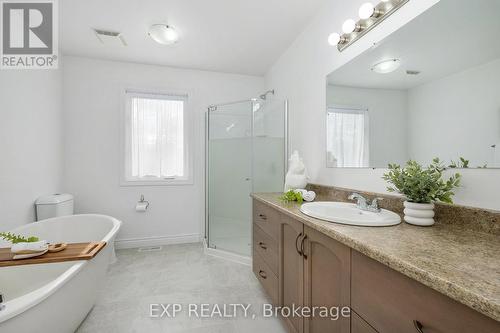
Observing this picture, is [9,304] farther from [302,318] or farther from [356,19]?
[356,19]

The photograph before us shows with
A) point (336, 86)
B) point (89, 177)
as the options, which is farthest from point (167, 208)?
point (336, 86)

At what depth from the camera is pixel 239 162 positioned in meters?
2.93

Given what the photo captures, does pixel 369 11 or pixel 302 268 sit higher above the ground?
pixel 369 11

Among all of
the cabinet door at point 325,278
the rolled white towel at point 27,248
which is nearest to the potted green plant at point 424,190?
the cabinet door at point 325,278

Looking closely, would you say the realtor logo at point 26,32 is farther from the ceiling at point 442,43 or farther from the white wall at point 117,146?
the ceiling at point 442,43

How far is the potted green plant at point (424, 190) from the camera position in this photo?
958 millimetres

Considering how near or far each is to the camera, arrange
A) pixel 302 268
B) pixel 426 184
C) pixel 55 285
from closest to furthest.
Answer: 1. pixel 426 184
2. pixel 55 285
3. pixel 302 268

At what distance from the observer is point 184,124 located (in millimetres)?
3133

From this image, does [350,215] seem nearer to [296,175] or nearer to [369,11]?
[296,175]

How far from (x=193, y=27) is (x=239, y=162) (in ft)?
5.15

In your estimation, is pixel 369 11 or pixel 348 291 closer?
pixel 348 291

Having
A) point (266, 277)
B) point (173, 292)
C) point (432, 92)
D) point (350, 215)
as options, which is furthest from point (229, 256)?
point (432, 92)

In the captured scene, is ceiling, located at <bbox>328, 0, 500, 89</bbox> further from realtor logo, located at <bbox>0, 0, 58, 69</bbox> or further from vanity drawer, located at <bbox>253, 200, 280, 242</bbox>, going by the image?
realtor logo, located at <bbox>0, 0, 58, 69</bbox>

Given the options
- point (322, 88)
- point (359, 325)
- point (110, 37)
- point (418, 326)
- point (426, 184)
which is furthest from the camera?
point (110, 37)
